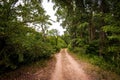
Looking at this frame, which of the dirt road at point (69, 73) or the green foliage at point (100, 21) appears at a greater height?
the green foliage at point (100, 21)

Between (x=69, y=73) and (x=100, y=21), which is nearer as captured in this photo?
(x=69, y=73)

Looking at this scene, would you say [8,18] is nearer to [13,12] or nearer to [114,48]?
[13,12]

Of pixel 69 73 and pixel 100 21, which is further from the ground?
→ pixel 100 21

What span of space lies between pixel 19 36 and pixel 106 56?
35.7 ft

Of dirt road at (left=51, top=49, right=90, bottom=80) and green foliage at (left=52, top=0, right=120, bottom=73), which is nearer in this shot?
dirt road at (left=51, top=49, right=90, bottom=80)

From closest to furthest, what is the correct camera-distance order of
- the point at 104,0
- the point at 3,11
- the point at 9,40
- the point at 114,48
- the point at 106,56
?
the point at 3,11, the point at 9,40, the point at 114,48, the point at 104,0, the point at 106,56

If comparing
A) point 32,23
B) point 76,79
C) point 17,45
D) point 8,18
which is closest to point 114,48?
point 76,79

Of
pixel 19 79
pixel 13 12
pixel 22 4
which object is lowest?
pixel 19 79

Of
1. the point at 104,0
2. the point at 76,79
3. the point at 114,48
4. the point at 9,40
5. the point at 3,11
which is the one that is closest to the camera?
the point at 3,11

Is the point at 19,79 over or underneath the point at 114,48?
underneath

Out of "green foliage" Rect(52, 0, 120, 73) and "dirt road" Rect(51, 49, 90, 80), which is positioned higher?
"green foliage" Rect(52, 0, 120, 73)

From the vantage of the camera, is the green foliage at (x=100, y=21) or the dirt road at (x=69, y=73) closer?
the dirt road at (x=69, y=73)

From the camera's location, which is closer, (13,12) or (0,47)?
(13,12)

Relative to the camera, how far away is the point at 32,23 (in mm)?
8336
